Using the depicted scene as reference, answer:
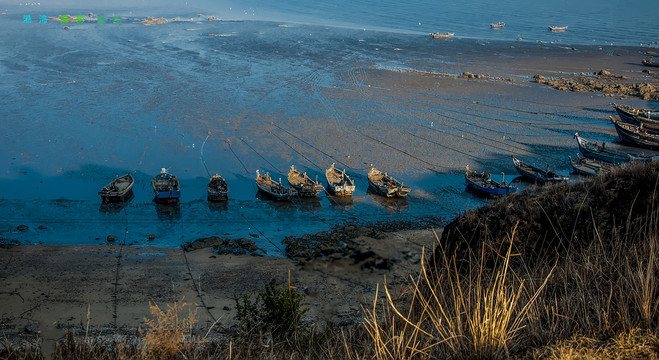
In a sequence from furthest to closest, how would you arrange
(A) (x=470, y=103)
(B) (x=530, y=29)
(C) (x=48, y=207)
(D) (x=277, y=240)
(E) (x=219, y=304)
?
(B) (x=530, y=29)
(A) (x=470, y=103)
(C) (x=48, y=207)
(D) (x=277, y=240)
(E) (x=219, y=304)

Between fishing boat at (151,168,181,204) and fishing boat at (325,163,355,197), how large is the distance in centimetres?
678

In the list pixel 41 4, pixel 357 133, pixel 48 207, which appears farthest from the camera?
pixel 41 4

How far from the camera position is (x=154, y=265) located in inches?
670

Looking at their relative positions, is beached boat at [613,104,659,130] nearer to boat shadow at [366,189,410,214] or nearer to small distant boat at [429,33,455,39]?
boat shadow at [366,189,410,214]

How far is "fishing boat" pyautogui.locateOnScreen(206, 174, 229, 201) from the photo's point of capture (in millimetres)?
23656

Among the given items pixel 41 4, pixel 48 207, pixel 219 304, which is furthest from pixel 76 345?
pixel 41 4

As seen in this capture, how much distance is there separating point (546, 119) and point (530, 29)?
50.4 meters

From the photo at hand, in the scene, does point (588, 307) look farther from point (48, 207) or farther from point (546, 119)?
point (546, 119)

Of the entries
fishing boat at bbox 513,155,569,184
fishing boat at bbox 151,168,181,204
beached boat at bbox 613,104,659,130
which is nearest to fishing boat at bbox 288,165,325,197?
fishing boat at bbox 151,168,181,204

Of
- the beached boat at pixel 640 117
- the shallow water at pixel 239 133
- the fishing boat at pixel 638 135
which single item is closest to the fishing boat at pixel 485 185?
the shallow water at pixel 239 133

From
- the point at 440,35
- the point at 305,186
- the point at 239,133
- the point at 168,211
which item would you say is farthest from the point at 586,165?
the point at 440,35

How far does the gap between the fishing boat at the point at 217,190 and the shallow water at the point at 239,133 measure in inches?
19.8

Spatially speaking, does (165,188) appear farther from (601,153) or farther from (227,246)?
(601,153)

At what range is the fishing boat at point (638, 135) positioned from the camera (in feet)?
103
